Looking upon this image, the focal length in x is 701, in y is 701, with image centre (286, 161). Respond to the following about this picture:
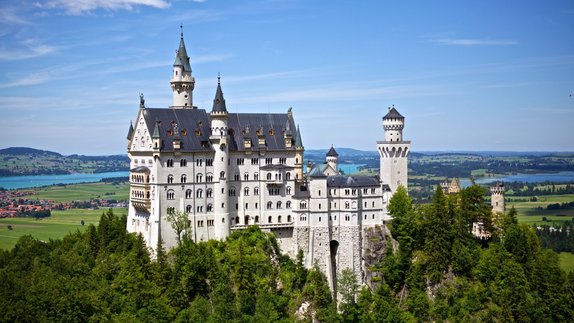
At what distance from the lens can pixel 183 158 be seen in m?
93.2

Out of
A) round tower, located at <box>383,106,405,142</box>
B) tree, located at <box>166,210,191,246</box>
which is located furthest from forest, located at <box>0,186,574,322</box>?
round tower, located at <box>383,106,405,142</box>

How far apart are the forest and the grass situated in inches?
1437

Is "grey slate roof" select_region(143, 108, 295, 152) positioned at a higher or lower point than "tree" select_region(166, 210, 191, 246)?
higher

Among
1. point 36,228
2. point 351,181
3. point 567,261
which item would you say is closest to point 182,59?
point 351,181

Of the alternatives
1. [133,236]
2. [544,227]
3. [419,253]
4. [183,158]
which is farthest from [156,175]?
[544,227]

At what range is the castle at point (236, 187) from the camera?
304ft

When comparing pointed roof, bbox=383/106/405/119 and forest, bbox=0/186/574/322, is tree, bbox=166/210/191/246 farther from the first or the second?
pointed roof, bbox=383/106/405/119

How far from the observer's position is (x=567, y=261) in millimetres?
138375

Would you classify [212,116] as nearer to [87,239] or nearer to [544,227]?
[87,239]

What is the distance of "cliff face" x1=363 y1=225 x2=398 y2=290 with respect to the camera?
311 ft

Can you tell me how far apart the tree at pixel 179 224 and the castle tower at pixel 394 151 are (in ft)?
103

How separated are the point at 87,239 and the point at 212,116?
24765 millimetres

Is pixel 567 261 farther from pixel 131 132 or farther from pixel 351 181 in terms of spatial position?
pixel 131 132

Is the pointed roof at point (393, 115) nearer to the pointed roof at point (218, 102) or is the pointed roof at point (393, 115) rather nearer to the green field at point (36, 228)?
the pointed roof at point (218, 102)
